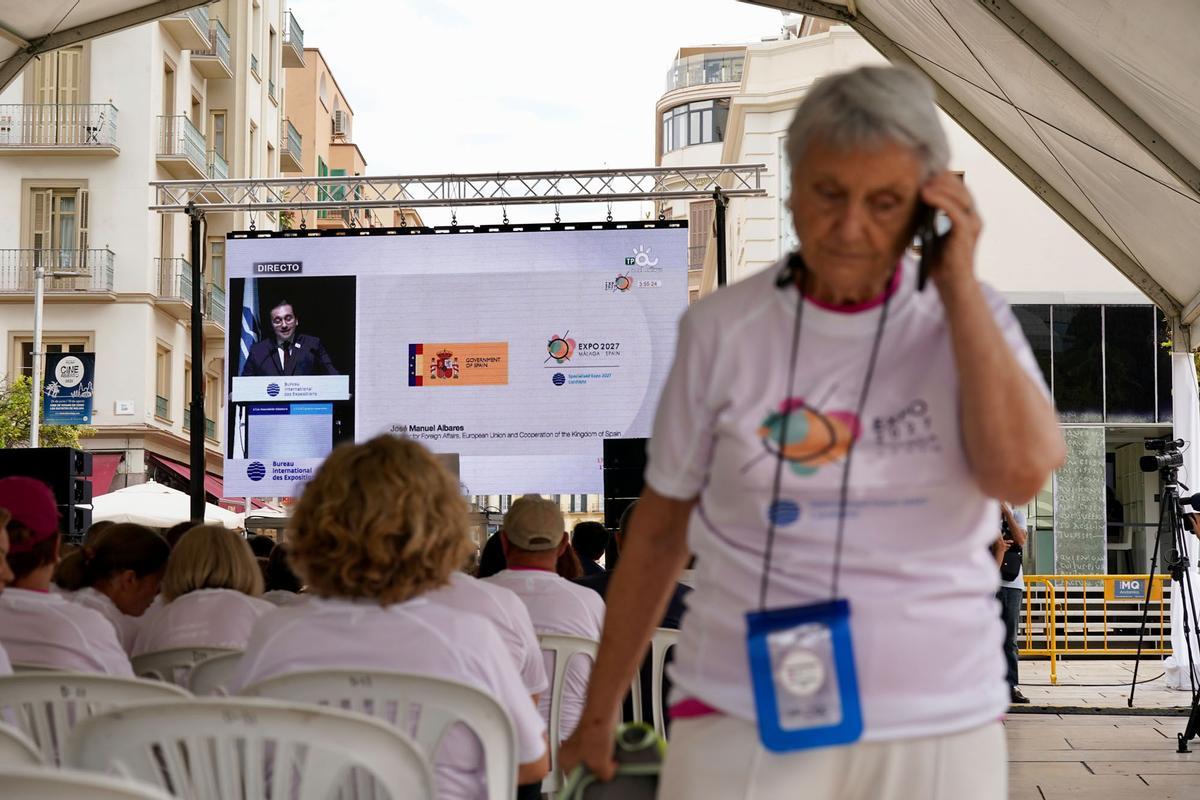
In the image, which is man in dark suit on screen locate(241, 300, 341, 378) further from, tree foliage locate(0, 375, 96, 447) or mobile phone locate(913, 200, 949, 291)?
tree foliage locate(0, 375, 96, 447)

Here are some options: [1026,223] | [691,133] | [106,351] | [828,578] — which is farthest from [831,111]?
[691,133]

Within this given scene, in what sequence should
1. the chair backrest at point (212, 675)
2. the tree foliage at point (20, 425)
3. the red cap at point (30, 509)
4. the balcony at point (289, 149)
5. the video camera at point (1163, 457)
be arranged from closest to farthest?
the chair backrest at point (212, 675) < the red cap at point (30, 509) < the video camera at point (1163, 457) < the tree foliage at point (20, 425) < the balcony at point (289, 149)

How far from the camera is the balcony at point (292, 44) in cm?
4025

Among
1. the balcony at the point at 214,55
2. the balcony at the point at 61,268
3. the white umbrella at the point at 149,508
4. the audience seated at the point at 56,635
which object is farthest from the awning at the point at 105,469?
the audience seated at the point at 56,635

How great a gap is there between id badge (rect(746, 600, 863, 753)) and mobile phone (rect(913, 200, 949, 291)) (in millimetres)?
426

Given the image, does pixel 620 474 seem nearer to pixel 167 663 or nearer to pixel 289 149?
pixel 167 663

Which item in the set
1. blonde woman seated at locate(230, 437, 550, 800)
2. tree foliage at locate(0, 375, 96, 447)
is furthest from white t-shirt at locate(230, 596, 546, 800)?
tree foliage at locate(0, 375, 96, 447)

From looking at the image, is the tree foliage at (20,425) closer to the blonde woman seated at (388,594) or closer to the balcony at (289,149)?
the balcony at (289,149)

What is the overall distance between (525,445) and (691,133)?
145 feet

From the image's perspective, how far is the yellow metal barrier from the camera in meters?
14.9

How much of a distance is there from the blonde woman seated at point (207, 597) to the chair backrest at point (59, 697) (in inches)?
57.9

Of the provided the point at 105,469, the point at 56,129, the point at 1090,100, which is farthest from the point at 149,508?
the point at 1090,100

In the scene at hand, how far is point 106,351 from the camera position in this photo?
92.0 ft

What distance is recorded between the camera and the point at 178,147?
96.0 ft
